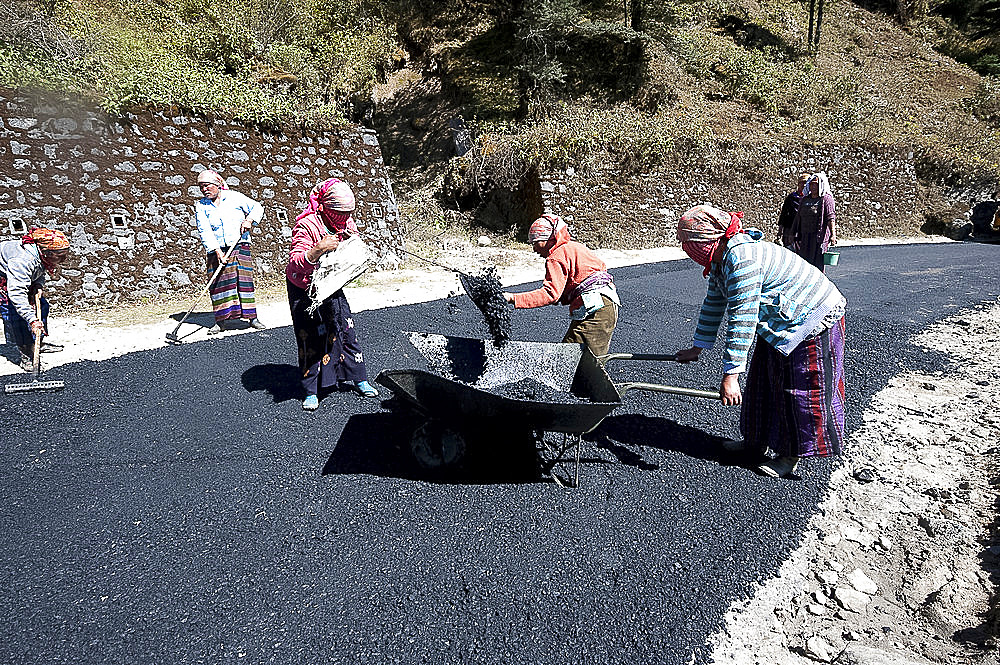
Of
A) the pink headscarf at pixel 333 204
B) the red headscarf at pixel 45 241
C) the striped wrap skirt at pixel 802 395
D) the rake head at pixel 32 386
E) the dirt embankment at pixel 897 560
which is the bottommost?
the dirt embankment at pixel 897 560

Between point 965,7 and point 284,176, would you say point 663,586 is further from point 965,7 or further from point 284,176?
point 965,7

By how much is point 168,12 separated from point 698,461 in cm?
1460

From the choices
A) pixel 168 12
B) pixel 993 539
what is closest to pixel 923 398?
pixel 993 539

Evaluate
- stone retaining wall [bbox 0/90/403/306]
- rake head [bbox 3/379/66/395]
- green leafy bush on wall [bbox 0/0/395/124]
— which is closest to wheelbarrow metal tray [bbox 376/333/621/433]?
stone retaining wall [bbox 0/90/403/306]

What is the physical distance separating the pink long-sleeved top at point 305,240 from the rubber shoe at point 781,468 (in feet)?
9.79

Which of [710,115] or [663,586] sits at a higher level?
[710,115]

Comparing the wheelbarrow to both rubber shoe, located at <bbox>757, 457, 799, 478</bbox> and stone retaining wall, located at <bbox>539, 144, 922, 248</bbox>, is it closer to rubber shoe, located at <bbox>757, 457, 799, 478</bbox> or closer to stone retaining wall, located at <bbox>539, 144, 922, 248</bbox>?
rubber shoe, located at <bbox>757, 457, 799, 478</bbox>

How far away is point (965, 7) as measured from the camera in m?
26.3

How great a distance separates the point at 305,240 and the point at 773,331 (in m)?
2.83

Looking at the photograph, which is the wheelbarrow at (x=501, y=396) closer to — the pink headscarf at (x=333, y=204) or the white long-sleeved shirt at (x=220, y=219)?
the pink headscarf at (x=333, y=204)

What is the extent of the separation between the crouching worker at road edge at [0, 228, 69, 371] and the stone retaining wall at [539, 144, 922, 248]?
7.93 metres

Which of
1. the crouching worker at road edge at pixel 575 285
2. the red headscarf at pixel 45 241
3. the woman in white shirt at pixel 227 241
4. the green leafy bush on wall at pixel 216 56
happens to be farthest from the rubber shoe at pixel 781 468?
the green leafy bush on wall at pixel 216 56

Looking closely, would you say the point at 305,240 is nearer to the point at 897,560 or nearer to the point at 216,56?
the point at 897,560

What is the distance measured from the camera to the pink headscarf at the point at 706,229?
2.77m
